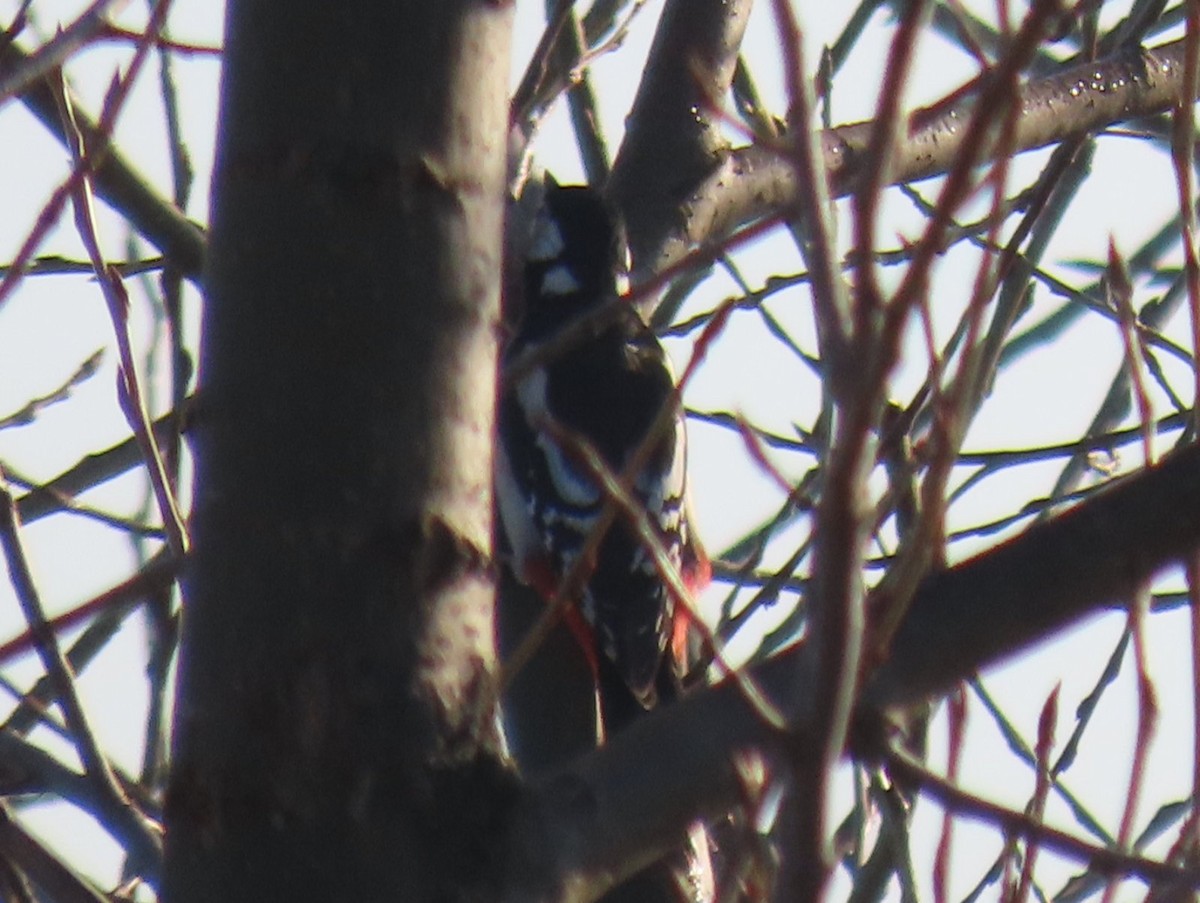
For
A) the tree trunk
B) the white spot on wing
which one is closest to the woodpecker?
the white spot on wing

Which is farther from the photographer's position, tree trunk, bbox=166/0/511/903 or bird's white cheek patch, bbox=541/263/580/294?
bird's white cheek patch, bbox=541/263/580/294

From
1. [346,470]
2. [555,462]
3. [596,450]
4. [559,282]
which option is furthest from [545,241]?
[346,470]

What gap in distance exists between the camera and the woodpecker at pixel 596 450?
3930 mm

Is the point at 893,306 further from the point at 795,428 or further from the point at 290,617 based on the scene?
the point at 795,428

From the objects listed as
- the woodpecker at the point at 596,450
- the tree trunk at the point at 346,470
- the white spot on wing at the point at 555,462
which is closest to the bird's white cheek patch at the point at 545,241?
the woodpecker at the point at 596,450

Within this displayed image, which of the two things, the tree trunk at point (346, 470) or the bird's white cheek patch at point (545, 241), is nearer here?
the tree trunk at point (346, 470)

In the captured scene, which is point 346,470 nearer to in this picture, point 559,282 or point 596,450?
point 596,450

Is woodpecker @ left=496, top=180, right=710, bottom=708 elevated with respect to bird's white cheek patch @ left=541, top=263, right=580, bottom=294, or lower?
lower

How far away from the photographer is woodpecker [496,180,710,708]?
12.9ft

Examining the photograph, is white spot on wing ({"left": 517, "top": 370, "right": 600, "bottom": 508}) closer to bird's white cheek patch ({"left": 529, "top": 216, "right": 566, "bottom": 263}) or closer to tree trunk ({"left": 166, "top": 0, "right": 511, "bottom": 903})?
bird's white cheek patch ({"left": 529, "top": 216, "right": 566, "bottom": 263})

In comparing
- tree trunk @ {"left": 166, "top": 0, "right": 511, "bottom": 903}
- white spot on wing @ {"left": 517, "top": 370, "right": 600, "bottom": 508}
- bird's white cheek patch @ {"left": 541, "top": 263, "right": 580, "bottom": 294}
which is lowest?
tree trunk @ {"left": 166, "top": 0, "right": 511, "bottom": 903}

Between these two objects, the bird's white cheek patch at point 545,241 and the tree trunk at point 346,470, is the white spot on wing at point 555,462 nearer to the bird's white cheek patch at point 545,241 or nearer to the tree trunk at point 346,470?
the bird's white cheek patch at point 545,241

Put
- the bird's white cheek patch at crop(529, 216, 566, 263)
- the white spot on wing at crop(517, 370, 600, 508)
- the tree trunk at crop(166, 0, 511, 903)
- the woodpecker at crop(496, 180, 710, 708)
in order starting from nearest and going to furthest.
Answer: the tree trunk at crop(166, 0, 511, 903) → the woodpecker at crop(496, 180, 710, 708) → the white spot on wing at crop(517, 370, 600, 508) → the bird's white cheek patch at crop(529, 216, 566, 263)

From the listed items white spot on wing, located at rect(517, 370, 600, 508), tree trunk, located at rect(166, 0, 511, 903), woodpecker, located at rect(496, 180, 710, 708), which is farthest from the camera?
white spot on wing, located at rect(517, 370, 600, 508)
